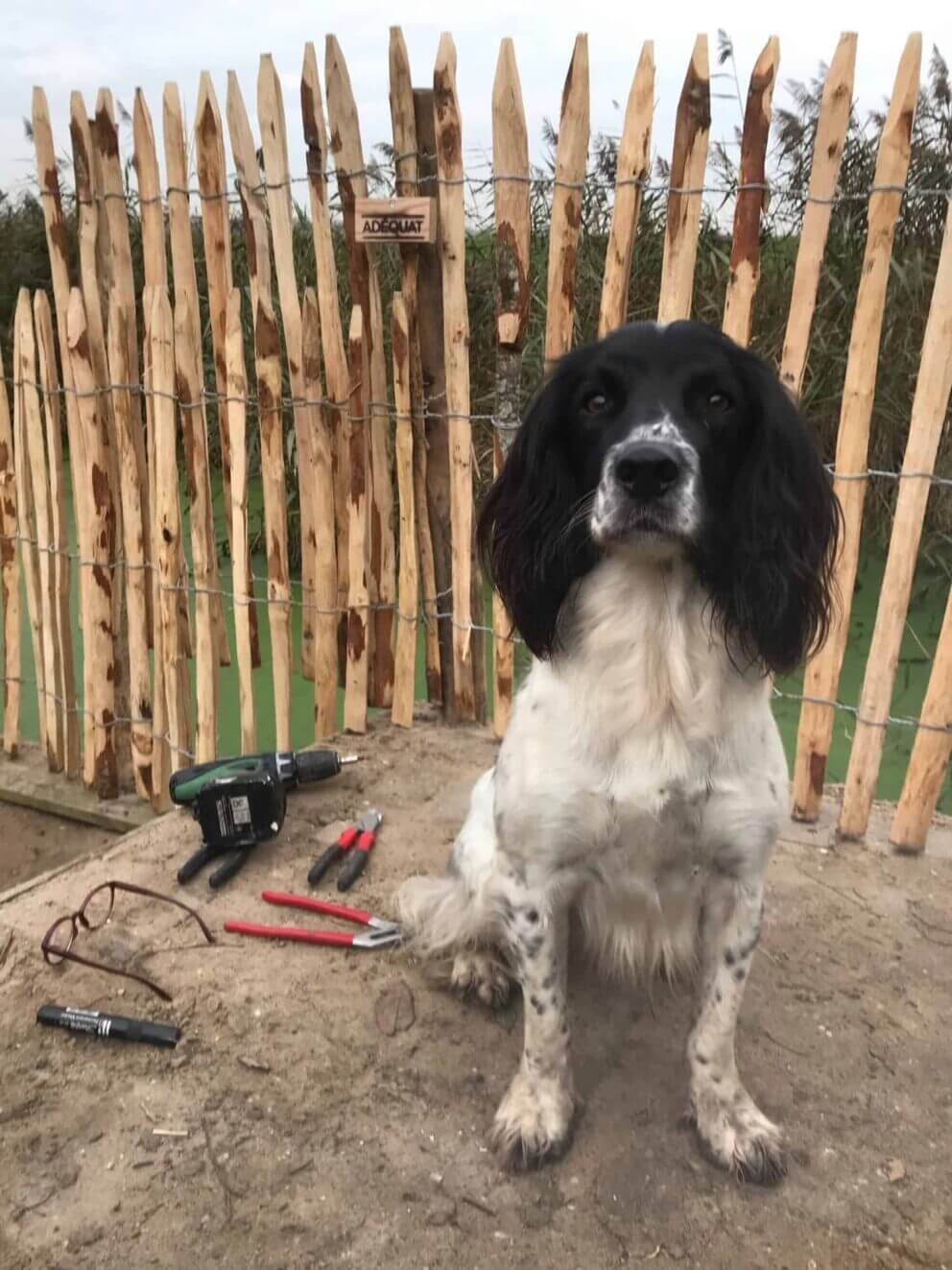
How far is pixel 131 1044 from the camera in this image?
1923 mm

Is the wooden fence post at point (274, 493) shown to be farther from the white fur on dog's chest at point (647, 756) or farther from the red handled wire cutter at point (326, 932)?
the white fur on dog's chest at point (647, 756)

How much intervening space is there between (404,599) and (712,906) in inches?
70.9

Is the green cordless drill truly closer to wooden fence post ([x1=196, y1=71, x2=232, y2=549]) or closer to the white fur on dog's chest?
the white fur on dog's chest

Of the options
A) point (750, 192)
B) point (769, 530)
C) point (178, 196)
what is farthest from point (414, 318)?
point (769, 530)

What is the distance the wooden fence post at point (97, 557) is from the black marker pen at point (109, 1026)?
170 cm

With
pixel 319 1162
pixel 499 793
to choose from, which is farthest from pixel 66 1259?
pixel 499 793

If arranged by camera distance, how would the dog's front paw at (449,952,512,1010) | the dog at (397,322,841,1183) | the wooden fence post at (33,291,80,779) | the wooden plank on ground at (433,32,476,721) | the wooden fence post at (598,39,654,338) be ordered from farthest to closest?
the wooden fence post at (33,291,80,779), the wooden plank on ground at (433,32,476,721), the wooden fence post at (598,39,654,338), the dog's front paw at (449,952,512,1010), the dog at (397,322,841,1183)

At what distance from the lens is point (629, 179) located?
2543 mm

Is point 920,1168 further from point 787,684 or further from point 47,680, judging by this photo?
point 47,680

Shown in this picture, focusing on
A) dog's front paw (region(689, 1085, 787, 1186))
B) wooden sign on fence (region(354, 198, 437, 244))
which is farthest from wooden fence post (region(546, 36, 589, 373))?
dog's front paw (region(689, 1085, 787, 1186))

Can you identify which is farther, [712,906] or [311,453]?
[311,453]

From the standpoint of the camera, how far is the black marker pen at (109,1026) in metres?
1.92

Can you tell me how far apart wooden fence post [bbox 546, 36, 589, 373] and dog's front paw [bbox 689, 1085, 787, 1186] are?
173 centimetres

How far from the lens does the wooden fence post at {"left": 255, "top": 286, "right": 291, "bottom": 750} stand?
3.01 metres
